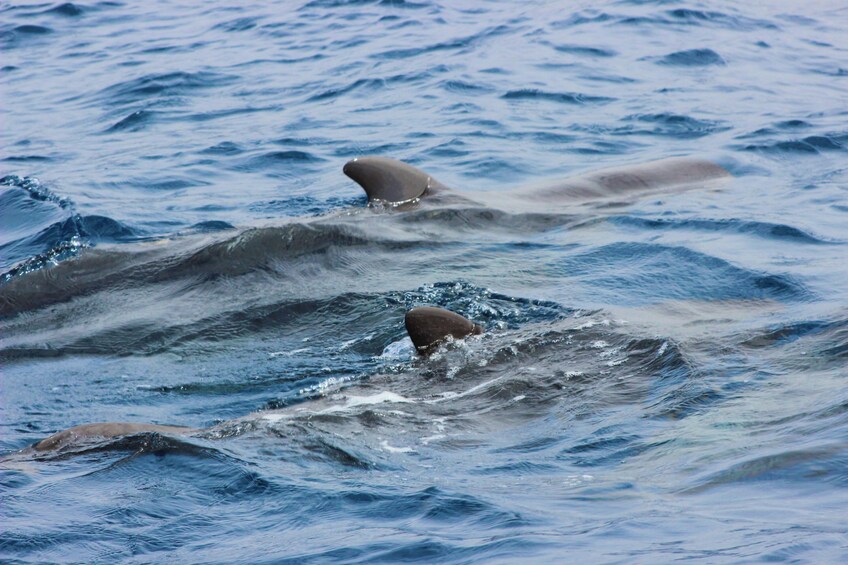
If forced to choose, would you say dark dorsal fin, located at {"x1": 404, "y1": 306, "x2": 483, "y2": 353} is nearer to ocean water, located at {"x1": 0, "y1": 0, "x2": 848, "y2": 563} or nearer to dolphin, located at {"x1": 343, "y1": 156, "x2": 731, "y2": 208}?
ocean water, located at {"x1": 0, "y1": 0, "x2": 848, "y2": 563}

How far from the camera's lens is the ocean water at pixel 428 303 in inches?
223

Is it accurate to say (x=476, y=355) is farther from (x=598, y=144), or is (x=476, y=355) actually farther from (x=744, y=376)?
(x=598, y=144)

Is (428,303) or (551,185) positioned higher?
(428,303)

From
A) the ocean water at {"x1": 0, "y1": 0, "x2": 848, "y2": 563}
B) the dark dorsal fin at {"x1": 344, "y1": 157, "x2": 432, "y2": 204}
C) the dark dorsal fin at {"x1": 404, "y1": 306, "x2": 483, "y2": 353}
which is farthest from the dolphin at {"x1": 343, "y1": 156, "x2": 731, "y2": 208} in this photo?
the dark dorsal fin at {"x1": 404, "y1": 306, "x2": 483, "y2": 353}

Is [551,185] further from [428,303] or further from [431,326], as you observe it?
[431,326]

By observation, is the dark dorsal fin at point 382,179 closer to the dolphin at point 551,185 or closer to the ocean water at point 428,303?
Result: the dolphin at point 551,185

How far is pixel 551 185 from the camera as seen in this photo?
12859mm

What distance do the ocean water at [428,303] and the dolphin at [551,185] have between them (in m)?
0.30

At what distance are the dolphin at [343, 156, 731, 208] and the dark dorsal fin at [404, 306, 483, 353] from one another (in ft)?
12.1

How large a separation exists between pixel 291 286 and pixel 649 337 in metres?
3.32

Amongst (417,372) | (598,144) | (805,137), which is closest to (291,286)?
(417,372)

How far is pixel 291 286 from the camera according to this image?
9938 mm

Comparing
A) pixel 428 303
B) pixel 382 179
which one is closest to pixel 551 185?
pixel 382 179

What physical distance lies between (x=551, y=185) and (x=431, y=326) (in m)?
5.06
